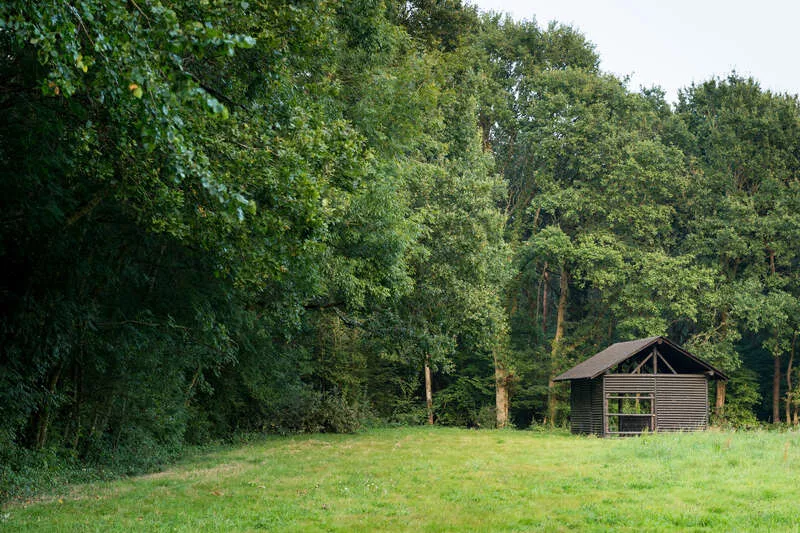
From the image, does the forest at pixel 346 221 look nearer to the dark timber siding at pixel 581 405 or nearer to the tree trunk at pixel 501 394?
the tree trunk at pixel 501 394

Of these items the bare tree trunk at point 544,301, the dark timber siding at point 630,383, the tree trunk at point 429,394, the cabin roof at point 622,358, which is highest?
the bare tree trunk at point 544,301

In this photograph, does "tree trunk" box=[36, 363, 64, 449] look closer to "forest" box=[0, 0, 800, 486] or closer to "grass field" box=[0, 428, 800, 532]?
"forest" box=[0, 0, 800, 486]

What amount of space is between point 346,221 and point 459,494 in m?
7.06

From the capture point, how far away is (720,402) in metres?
35.3

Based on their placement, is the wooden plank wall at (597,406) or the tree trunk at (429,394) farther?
the tree trunk at (429,394)

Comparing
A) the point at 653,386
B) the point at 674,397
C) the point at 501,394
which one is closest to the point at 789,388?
the point at 674,397

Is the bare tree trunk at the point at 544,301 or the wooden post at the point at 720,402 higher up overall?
the bare tree trunk at the point at 544,301

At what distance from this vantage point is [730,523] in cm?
882

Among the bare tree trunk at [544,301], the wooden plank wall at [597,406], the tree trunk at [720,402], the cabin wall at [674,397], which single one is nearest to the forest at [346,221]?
the bare tree trunk at [544,301]

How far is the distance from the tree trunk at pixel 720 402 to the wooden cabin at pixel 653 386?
674cm

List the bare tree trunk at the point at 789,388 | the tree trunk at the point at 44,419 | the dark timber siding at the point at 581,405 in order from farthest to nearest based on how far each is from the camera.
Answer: the bare tree trunk at the point at 789,388 < the dark timber siding at the point at 581,405 < the tree trunk at the point at 44,419

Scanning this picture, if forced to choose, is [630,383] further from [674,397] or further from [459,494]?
[459,494]

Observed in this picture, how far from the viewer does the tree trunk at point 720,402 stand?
35031mm

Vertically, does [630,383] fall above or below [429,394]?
above
